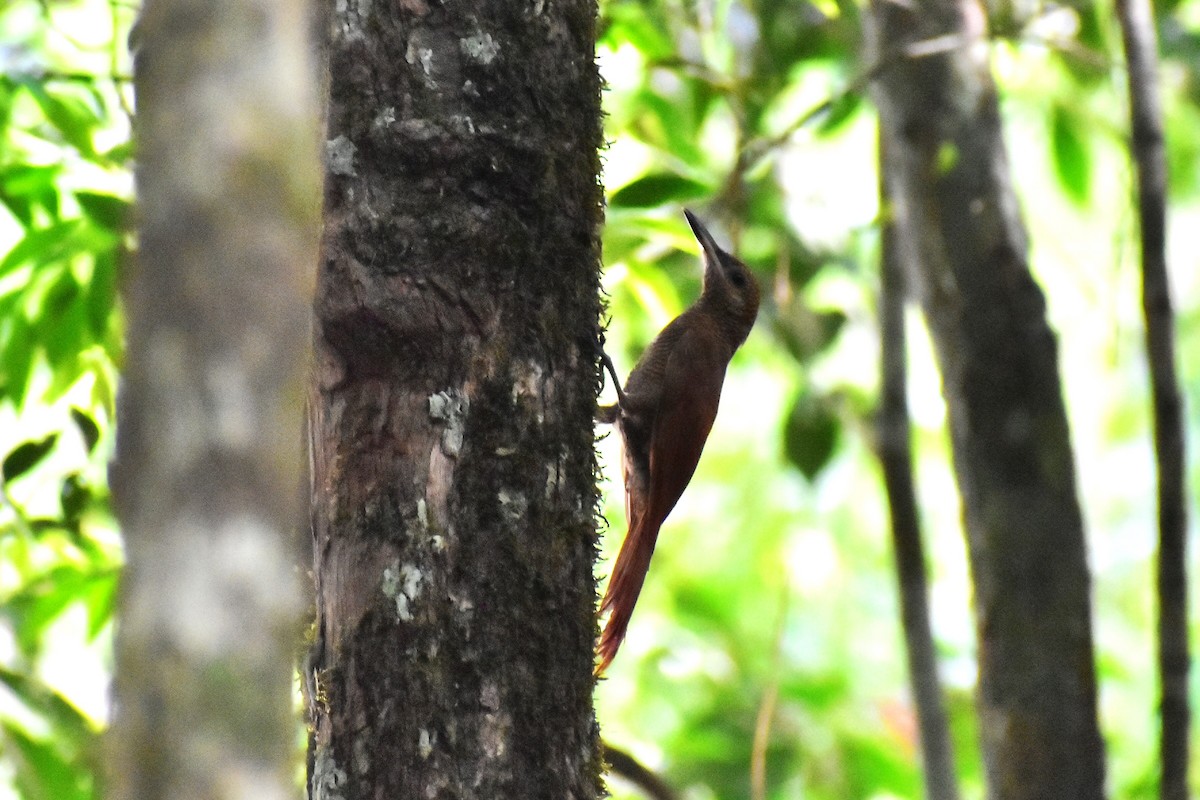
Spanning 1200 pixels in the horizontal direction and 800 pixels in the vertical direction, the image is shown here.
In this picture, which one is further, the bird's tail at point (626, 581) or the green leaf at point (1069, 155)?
the green leaf at point (1069, 155)

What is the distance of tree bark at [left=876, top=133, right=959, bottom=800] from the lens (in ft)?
10.6

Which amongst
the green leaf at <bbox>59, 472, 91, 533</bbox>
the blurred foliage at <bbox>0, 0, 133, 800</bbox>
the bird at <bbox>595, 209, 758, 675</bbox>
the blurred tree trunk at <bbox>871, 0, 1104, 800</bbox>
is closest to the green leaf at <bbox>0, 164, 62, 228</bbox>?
the blurred foliage at <bbox>0, 0, 133, 800</bbox>

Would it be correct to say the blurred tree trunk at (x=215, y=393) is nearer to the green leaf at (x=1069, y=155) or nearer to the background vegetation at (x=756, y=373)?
the background vegetation at (x=756, y=373)

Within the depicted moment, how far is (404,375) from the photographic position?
1806mm

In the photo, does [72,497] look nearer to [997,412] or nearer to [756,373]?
[997,412]

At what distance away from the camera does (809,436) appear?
383 cm

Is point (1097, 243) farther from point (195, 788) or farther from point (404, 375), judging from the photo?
point (195, 788)

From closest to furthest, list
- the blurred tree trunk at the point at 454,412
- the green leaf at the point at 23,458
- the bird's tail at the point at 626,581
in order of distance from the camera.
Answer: the blurred tree trunk at the point at 454,412 < the green leaf at the point at 23,458 < the bird's tail at the point at 626,581

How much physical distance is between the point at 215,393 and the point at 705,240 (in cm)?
332

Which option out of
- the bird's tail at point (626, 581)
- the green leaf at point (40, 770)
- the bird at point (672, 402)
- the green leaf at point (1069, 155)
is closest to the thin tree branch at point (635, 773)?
the bird's tail at point (626, 581)

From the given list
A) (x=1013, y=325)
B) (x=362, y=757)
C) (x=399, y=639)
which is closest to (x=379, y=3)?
(x=399, y=639)

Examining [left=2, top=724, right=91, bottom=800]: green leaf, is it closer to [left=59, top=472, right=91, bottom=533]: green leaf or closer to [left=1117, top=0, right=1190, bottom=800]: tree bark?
[left=59, top=472, right=91, bottom=533]: green leaf

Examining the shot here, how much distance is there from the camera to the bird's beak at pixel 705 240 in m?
3.79

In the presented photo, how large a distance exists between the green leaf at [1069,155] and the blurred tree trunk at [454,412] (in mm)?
2521
